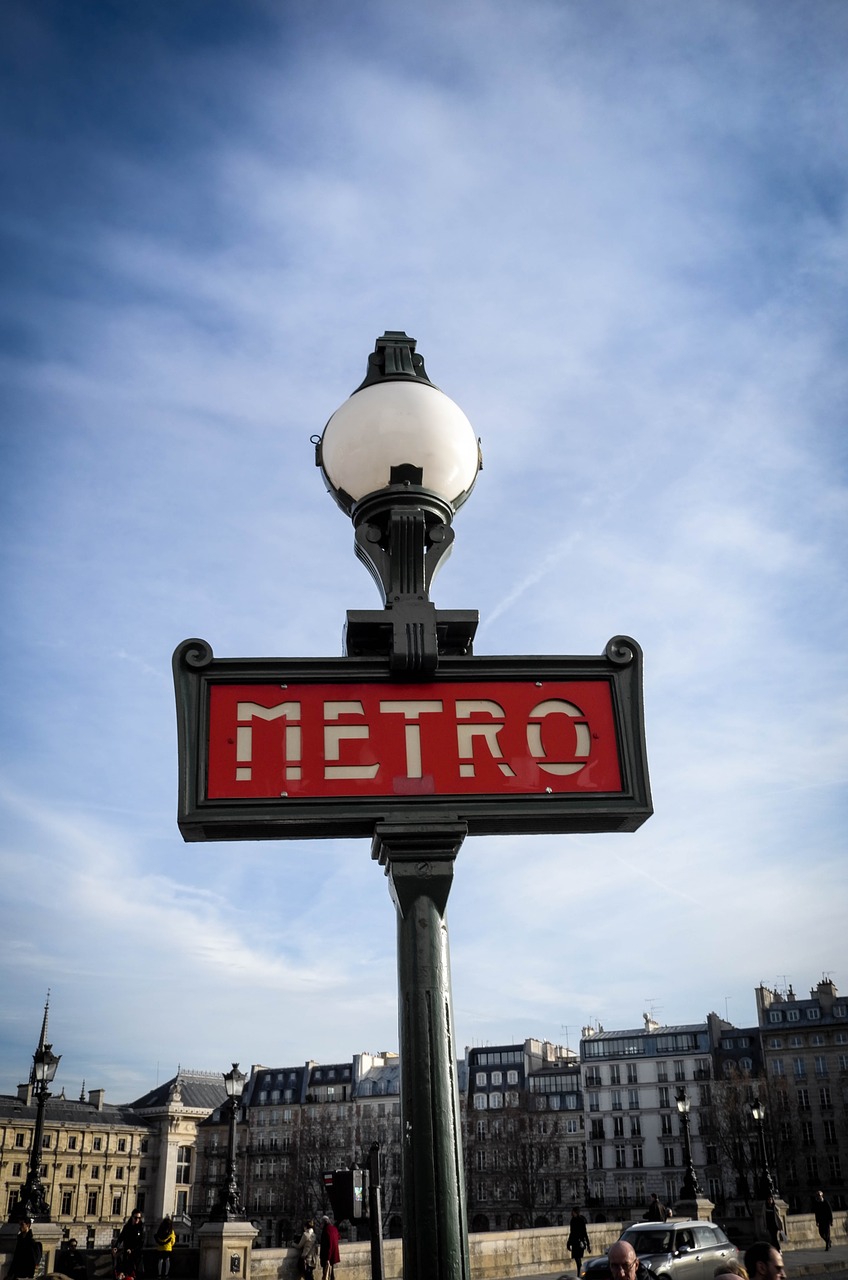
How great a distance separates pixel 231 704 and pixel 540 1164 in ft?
278

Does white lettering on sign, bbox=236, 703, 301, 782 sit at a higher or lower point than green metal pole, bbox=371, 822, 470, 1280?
higher

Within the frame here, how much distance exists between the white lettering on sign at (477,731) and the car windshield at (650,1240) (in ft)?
51.6

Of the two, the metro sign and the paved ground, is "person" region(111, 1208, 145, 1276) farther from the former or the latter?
the metro sign

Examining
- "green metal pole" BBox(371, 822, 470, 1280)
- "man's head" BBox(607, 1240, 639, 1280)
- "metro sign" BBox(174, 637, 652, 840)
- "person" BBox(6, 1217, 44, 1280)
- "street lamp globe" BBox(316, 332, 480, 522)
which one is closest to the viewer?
"green metal pole" BBox(371, 822, 470, 1280)

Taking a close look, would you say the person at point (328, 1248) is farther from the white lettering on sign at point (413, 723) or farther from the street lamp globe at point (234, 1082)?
the white lettering on sign at point (413, 723)

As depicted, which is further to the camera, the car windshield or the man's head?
the car windshield

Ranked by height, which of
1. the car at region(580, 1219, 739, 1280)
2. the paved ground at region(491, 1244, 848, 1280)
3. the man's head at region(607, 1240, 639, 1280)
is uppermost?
the man's head at region(607, 1240, 639, 1280)

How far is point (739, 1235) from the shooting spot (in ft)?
109

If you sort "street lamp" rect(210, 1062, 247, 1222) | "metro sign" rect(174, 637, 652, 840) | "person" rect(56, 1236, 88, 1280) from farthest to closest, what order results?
1. "street lamp" rect(210, 1062, 247, 1222)
2. "person" rect(56, 1236, 88, 1280)
3. "metro sign" rect(174, 637, 652, 840)

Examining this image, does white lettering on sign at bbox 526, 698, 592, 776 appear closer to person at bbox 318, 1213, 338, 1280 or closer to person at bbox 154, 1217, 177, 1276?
person at bbox 318, 1213, 338, 1280

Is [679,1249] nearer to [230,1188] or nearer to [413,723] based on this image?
[230,1188]

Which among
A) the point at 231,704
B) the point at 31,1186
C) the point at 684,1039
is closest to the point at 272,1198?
the point at 684,1039

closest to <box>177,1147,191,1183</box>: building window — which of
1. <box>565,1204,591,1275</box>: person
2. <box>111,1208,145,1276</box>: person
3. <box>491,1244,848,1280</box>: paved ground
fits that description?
<box>491,1244,848,1280</box>: paved ground

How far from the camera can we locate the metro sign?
3.47m
